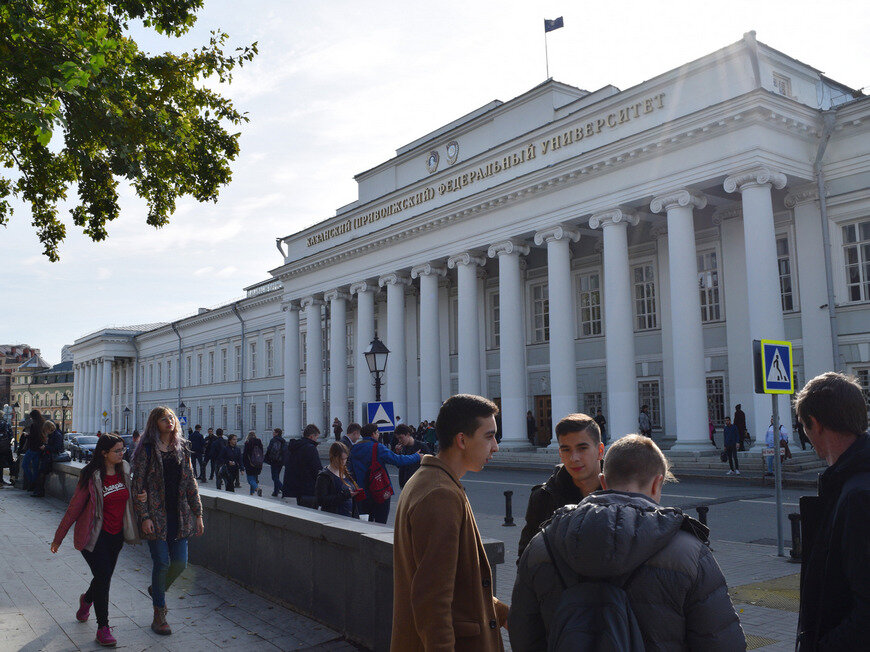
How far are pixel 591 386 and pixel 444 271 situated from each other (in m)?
8.02

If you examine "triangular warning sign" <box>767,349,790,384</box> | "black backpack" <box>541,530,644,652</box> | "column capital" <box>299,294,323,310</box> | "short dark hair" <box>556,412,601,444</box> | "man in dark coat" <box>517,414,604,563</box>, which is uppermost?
"column capital" <box>299,294,323,310</box>

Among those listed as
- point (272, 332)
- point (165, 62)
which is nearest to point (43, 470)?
point (165, 62)

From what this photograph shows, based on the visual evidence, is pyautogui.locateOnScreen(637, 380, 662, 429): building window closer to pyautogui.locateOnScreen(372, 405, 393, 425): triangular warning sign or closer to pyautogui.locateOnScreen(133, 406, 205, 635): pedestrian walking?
pyautogui.locateOnScreen(372, 405, 393, 425): triangular warning sign

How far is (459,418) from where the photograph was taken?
3.21 m

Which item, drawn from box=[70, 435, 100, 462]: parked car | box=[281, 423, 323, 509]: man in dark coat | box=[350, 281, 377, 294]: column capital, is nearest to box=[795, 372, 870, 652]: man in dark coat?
box=[281, 423, 323, 509]: man in dark coat

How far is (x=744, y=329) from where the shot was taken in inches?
934

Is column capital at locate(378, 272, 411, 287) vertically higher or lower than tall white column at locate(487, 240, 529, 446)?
higher

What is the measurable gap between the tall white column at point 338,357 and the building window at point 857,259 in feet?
75.5

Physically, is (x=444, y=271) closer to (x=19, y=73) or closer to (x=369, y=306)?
(x=369, y=306)

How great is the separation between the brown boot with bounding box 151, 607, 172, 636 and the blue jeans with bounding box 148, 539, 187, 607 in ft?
0.15

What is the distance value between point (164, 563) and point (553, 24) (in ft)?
87.5

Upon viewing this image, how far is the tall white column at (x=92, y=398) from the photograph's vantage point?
82.1 meters

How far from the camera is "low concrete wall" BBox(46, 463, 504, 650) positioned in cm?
542

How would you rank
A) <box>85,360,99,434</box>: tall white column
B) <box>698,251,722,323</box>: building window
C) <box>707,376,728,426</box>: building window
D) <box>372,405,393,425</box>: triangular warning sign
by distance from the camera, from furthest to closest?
<box>85,360,99,434</box>: tall white column
<box>698,251,722,323</box>: building window
<box>707,376,728,426</box>: building window
<box>372,405,393,425</box>: triangular warning sign
